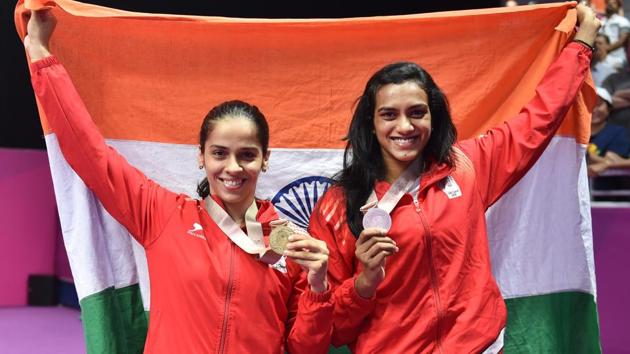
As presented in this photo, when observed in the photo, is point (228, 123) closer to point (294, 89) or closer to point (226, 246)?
point (226, 246)

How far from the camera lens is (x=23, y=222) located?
635cm

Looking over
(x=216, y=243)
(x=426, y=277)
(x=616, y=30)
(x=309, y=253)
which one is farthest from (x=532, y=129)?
(x=616, y=30)

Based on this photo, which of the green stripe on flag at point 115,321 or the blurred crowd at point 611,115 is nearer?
the green stripe on flag at point 115,321

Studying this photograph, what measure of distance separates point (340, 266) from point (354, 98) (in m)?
0.84

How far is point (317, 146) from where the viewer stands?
9.21 feet

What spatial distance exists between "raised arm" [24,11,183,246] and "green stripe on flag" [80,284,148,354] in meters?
0.41

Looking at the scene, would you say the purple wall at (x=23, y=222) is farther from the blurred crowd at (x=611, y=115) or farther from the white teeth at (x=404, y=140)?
the white teeth at (x=404, y=140)

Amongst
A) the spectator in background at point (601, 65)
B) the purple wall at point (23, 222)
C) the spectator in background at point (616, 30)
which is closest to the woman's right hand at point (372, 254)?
the spectator in background at point (601, 65)

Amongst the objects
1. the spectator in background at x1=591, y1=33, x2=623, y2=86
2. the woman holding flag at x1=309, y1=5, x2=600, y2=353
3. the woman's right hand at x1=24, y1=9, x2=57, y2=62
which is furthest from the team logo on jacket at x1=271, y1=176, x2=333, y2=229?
the spectator in background at x1=591, y1=33, x2=623, y2=86

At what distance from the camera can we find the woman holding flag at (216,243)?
203cm

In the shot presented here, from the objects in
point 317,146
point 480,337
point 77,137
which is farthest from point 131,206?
point 480,337

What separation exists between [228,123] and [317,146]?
738mm

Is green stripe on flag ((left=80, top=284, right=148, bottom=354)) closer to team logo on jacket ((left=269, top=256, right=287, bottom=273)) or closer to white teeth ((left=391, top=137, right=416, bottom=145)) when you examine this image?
team logo on jacket ((left=269, top=256, right=287, bottom=273))

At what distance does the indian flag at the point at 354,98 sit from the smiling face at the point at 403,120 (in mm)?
630
